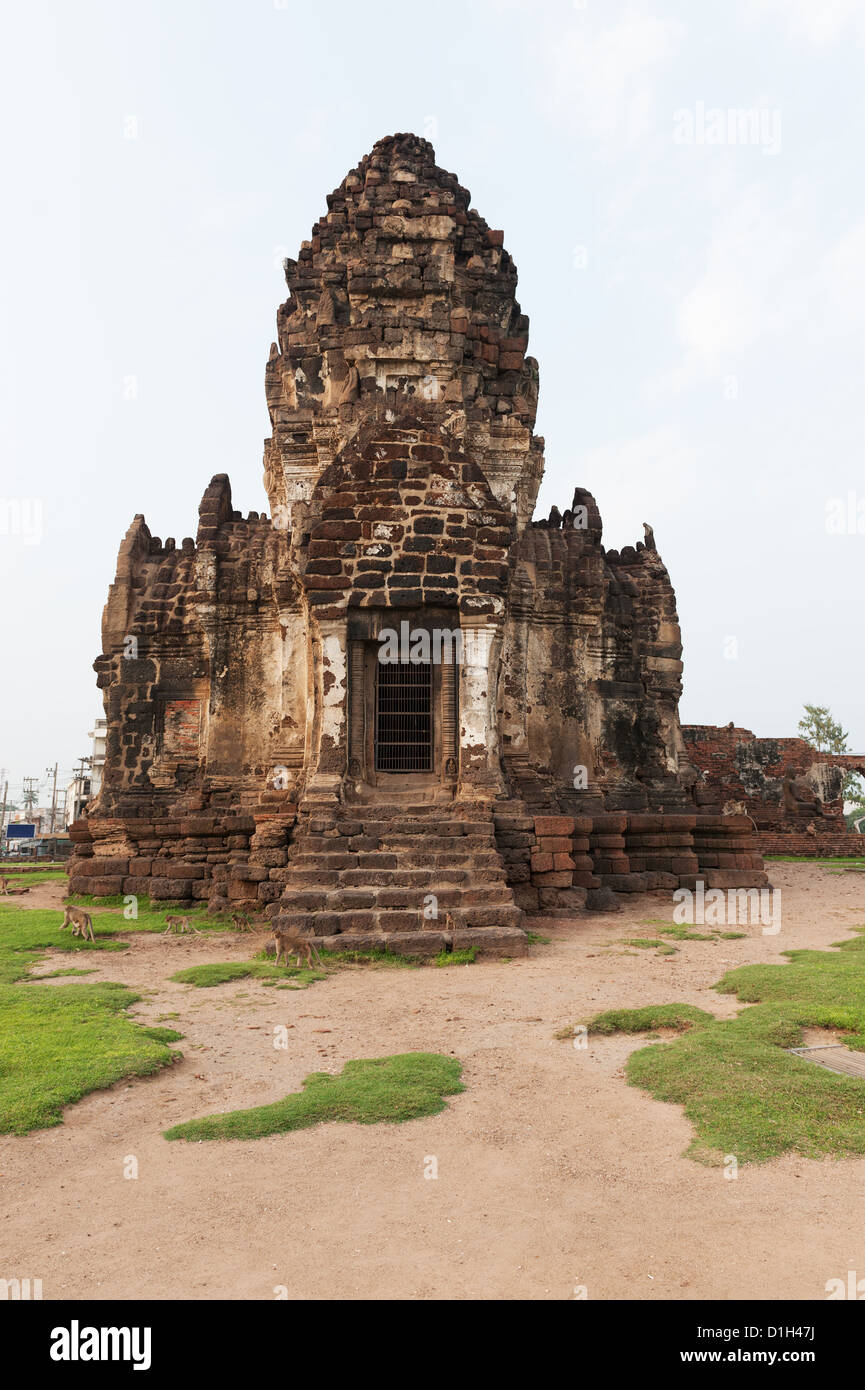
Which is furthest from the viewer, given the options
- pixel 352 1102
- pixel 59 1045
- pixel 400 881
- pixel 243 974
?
pixel 400 881

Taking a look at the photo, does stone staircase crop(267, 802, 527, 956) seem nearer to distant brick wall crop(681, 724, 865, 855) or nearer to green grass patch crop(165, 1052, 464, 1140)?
green grass patch crop(165, 1052, 464, 1140)

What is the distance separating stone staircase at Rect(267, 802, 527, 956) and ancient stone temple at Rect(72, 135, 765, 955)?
4cm

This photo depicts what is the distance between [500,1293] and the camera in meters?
2.99

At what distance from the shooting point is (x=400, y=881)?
394 inches

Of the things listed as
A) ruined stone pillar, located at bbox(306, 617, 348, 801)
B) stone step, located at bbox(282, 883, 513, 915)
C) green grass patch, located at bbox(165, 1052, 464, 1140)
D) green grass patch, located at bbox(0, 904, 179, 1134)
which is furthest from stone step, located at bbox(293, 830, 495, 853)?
green grass patch, located at bbox(165, 1052, 464, 1140)

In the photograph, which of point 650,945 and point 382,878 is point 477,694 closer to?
point 382,878

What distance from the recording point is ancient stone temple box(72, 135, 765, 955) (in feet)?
38.0

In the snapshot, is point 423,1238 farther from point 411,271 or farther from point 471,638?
point 411,271

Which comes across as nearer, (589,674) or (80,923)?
(80,923)

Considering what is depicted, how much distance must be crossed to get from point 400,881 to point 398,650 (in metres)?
3.23

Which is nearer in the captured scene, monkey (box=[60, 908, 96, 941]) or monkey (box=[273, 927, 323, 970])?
monkey (box=[273, 927, 323, 970])

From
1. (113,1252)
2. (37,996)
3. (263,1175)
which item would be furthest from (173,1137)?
(37,996)

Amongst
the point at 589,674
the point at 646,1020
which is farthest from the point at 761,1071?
the point at 589,674
